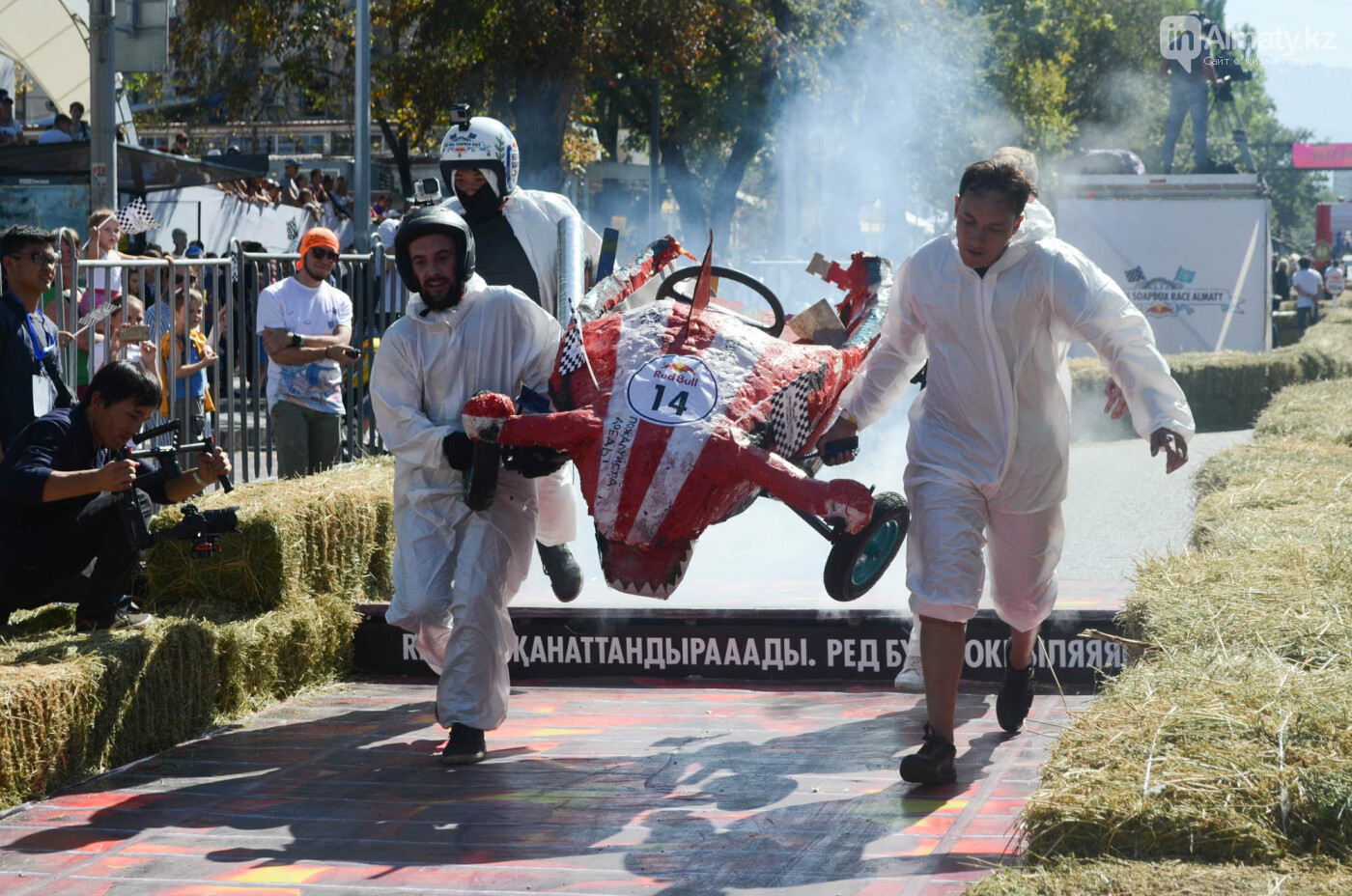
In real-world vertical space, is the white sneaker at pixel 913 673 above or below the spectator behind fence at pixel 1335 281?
below

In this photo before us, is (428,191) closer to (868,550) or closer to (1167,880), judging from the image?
(868,550)

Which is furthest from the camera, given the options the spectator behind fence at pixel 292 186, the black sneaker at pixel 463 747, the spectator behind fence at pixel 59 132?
the spectator behind fence at pixel 292 186

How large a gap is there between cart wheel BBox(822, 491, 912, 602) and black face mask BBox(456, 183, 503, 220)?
2171mm

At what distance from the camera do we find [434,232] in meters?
5.33

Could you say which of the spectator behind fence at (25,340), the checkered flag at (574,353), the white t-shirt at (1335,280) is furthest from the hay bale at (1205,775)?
the white t-shirt at (1335,280)

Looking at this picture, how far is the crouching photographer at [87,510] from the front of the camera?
541cm

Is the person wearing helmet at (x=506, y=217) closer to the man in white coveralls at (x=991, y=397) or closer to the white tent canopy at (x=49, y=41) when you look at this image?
the man in white coveralls at (x=991, y=397)

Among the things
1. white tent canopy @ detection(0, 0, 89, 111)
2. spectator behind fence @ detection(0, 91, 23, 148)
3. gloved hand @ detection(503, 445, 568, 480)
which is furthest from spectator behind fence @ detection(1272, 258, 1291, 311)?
gloved hand @ detection(503, 445, 568, 480)

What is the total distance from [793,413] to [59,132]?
15.3 metres

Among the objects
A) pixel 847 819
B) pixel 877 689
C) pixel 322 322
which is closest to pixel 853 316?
pixel 877 689

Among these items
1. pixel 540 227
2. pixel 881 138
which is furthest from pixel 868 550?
pixel 881 138

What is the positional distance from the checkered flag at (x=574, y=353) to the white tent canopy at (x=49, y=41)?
18022mm

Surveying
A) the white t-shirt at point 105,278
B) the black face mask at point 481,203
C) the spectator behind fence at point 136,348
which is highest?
the black face mask at point 481,203

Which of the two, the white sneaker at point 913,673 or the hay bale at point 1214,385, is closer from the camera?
the white sneaker at point 913,673
